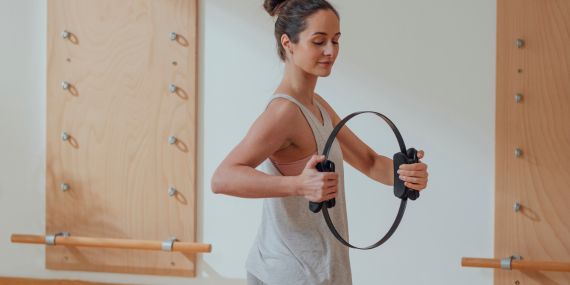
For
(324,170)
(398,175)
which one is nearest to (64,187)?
(398,175)

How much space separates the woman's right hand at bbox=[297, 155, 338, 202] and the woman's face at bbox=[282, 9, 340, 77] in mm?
284

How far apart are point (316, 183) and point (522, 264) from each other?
154cm

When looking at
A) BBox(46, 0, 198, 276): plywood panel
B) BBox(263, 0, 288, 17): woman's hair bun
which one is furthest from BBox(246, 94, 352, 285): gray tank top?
BBox(46, 0, 198, 276): plywood panel

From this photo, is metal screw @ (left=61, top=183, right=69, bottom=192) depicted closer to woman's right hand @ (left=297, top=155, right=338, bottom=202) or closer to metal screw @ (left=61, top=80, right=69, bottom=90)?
metal screw @ (left=61, top=80, right=69, bottom=90)

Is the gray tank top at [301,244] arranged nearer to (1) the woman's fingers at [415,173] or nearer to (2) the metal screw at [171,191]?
(1) the woman's fingers at [415,173]

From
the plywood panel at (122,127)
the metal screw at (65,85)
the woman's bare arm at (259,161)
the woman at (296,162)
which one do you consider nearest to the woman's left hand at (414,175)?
the woman at (296,162)

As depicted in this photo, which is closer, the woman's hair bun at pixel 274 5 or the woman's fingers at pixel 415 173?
the woman's fingers at pixel 415 173

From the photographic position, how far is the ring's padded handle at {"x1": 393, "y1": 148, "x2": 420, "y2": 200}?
69.3 inches

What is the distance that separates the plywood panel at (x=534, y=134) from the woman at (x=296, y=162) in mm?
1303

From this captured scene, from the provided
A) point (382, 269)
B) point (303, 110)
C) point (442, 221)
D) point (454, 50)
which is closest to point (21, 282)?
point (382, 269)

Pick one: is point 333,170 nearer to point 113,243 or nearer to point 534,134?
point 534,134

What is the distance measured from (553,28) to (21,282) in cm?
220

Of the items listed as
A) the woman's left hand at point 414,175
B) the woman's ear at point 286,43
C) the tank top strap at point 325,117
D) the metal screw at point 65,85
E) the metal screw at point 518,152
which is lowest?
the woman's left hand at point 414,175

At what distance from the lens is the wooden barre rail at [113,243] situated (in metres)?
3.15
